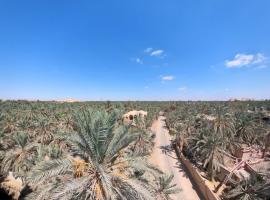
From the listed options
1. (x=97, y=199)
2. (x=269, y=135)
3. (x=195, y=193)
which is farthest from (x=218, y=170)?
(x=97, y=199)

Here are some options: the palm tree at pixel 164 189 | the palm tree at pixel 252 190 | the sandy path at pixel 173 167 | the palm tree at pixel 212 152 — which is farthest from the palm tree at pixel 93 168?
the palm tree at pixel 212 152

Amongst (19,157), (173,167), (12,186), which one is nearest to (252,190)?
(173,167)

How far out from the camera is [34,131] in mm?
38125

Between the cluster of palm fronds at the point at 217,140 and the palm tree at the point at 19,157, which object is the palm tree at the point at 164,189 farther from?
the palm tree at the point at 19,157

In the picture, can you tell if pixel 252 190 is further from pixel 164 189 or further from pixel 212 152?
pixel 212 152

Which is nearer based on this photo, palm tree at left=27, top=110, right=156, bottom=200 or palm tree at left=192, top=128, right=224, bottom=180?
palm tree at left=27, top=110, right=156, bottom=200

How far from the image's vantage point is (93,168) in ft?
42.2

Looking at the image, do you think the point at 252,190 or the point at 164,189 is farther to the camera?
the point at 164,189

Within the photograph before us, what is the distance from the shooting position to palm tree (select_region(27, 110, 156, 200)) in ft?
38.8

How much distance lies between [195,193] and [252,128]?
20949 millimetres

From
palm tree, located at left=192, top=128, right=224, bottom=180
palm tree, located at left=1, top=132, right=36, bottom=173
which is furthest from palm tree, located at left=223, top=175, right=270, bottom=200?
palm tree, located at left=1, top=132, right=36, bottom=173

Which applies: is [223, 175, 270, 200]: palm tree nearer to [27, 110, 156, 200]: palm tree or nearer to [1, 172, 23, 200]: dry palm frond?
[27, 110, 156, 200]: palm tree

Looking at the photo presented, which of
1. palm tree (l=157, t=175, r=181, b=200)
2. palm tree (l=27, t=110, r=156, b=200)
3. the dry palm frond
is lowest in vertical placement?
the dry palm frond

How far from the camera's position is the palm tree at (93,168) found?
11.8m
